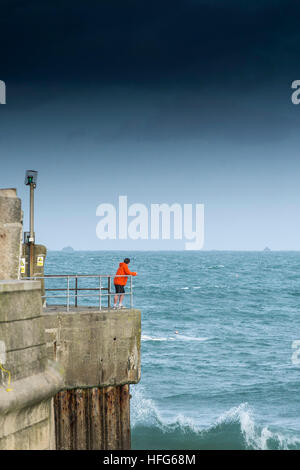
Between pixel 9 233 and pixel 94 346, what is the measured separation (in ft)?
11.4

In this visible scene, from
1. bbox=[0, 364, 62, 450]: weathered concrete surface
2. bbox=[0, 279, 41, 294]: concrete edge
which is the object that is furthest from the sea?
bbox=[0, 279, 41, 294]: concrete edge

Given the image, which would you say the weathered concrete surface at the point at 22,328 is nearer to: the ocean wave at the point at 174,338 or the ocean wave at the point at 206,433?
the ocean wave at the point at 206,433

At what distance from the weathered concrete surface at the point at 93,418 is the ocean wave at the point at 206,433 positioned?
1062 cm

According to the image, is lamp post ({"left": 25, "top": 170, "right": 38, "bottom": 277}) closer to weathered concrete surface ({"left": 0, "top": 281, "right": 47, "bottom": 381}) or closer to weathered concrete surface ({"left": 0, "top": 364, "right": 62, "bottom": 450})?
weathered concrete surface ({"left": 0, "top": 281, "right": 47, "bottom": 381})

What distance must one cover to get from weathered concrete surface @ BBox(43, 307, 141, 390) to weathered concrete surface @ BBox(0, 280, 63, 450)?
2315 millimetres

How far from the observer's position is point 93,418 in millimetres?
11609

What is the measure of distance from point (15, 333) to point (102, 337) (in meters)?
3.57

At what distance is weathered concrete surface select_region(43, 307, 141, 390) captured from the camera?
11430mm

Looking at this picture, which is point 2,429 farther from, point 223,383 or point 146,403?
point 223,383

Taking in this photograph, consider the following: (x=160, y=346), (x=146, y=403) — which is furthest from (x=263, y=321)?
(x=146, y=403)

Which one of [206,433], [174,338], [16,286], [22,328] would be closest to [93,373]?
[22,328]
